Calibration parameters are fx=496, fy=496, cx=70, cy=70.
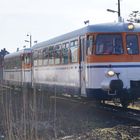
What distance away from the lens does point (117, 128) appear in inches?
464

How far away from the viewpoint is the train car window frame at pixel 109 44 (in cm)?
1562

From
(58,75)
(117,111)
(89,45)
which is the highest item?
(89,45)

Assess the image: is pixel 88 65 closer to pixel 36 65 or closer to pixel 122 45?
pixel 122 45

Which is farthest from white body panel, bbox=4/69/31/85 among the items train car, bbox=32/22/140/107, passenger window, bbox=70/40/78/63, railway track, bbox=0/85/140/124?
train car, bbox=32/22/140/107

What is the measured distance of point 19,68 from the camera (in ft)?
106

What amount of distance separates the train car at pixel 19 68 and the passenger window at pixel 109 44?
38.1ft

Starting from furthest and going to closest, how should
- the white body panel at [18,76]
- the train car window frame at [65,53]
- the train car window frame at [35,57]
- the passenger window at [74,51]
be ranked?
1. the white body panel at [18,76]
2. the train car window frame at [35,57]
3. the train car window frame at [65,53]
4. the passenger window at [74,51]

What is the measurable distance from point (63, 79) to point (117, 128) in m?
7.65

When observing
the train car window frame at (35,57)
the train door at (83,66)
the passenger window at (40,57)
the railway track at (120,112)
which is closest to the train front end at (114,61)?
the train door at (83,66)

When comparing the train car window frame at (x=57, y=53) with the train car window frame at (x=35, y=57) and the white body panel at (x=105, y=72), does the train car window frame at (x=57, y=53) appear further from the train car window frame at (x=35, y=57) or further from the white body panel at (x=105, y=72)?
the train car window frame at (x=35, y=57)

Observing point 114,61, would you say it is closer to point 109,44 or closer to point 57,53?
point 109,44

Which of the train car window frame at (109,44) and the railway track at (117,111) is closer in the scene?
the railway track at (117,111)

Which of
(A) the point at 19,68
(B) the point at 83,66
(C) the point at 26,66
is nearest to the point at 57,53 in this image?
(B) the point at 83,66

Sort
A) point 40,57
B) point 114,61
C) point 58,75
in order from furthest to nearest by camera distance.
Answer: point 40,57 < point 58,75 < point 114,61
